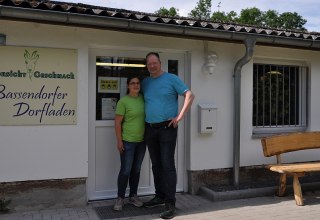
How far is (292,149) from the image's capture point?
650 centimetres

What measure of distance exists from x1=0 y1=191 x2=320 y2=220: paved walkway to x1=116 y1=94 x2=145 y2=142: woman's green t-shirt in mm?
1045

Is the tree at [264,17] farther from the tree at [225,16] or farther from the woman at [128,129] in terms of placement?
the woman at [128,129]

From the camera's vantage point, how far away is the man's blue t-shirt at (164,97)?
516 centimetres

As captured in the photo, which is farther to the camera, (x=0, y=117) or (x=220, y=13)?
(x=220, y=13)

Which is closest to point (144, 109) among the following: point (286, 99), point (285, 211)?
point (285, 211)

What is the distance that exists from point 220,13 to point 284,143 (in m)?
34.5

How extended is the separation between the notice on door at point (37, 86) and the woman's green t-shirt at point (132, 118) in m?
0.69

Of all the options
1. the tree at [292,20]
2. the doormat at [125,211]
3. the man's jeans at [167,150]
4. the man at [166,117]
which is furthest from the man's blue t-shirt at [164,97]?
the tree at [292,20]

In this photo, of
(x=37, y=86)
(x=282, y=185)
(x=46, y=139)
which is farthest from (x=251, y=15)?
(x=46, y=139)

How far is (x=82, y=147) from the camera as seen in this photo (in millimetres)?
5512

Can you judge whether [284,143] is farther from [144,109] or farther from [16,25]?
[16,25]

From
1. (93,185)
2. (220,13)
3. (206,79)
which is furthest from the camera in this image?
(220,13)

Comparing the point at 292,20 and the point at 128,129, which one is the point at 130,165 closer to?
the point at 128,129

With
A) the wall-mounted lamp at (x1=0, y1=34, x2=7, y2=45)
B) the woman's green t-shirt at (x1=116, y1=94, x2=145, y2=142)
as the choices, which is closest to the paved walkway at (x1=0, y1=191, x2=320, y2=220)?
the woman's green t-shirt at (x1=116, y1=94, x2=145, y2=142)
